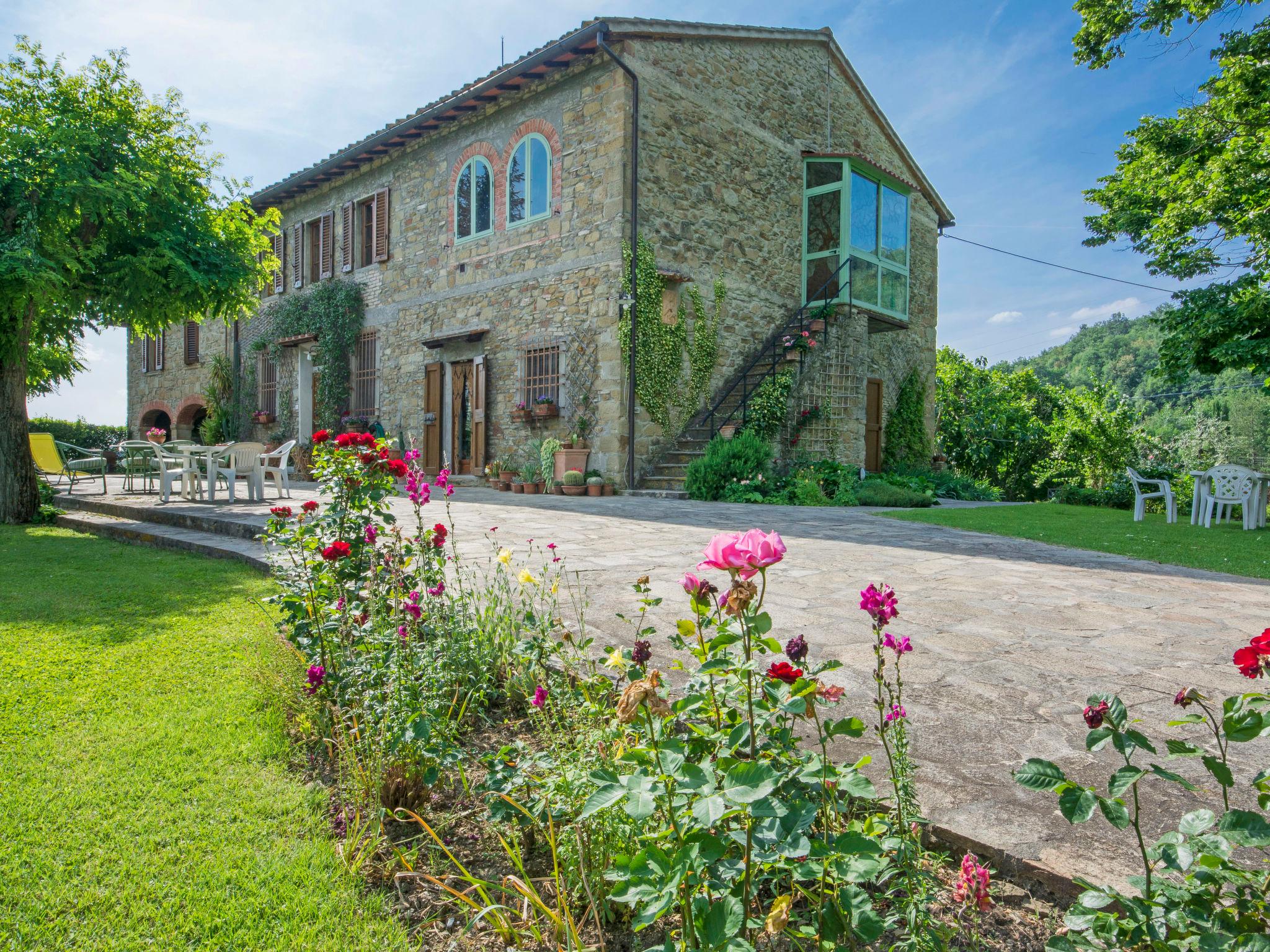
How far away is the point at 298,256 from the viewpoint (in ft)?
52.0

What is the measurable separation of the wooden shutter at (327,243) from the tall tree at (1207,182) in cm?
1354

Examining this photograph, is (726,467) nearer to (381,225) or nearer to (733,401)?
(733,401)

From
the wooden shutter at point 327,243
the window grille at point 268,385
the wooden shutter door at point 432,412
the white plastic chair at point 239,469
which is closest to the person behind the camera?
the white plastic chair at point 239,469

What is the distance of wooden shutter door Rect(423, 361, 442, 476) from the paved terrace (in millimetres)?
6906

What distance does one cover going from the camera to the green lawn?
5.34 metres

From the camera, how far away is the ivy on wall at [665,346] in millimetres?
10086

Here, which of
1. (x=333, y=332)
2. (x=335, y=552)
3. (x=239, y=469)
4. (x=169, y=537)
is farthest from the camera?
(x=333, y=332)

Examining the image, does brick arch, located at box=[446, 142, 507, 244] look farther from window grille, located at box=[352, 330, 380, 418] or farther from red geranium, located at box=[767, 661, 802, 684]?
red geranium, located at box=[767, 661, 802, 684]

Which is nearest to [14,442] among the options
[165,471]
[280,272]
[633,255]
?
[165,471]

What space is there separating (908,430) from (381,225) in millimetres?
11075

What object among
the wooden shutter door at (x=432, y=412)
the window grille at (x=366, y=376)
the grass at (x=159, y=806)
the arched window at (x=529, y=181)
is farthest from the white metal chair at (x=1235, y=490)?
the window grille at (x=366, y=376)

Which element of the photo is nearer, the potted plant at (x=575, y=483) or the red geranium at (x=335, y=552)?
the red geranium at (x=335, y=552)

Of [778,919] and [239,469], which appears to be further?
[239,469]

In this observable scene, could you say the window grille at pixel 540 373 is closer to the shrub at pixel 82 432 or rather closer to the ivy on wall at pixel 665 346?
the ivy on wall at pixel 665 346
